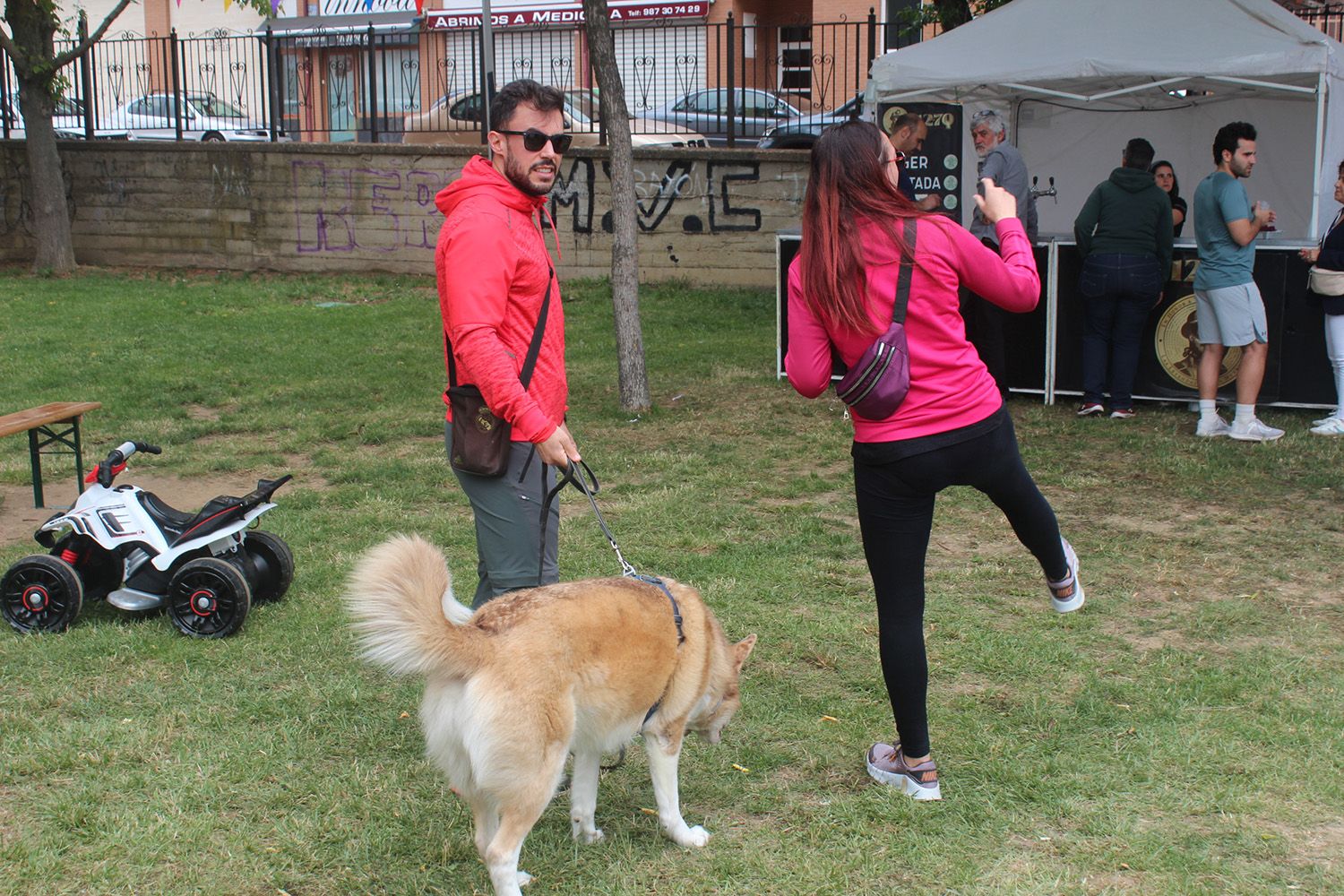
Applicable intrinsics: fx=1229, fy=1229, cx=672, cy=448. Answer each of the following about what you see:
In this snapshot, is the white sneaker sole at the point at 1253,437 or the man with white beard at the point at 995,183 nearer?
the white sneaker sole at the point at 1253,437

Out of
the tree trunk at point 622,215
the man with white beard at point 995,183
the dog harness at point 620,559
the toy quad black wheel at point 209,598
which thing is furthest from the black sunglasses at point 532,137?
the man with white beard at point 995,183

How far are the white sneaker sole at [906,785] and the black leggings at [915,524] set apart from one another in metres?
0.10

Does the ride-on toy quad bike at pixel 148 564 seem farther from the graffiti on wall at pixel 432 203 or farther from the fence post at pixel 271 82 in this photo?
the fence post at pixel 271 82

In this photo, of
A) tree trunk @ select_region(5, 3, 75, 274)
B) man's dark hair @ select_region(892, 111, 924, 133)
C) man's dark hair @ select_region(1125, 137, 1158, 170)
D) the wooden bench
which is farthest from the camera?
tree trunk @ select_region(5, 3, 75, 274)

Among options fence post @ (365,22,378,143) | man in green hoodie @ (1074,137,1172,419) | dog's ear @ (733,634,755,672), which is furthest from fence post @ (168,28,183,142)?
dog's ear @ (733,634,755,672)

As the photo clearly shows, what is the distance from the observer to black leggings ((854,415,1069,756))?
341cm

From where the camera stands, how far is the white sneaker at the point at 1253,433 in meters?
8.36

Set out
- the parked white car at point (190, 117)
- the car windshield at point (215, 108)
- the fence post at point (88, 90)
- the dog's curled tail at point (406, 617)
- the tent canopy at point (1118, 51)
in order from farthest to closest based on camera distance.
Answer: the car windshield at point (215, 108) < the parked white car at point (190, 117) < the fence post at point (88, 90) < the tent canopy at point (1118, 51) < the dog's curled tail at point (406, 617)

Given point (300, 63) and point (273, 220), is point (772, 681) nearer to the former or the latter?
point (273, 220)

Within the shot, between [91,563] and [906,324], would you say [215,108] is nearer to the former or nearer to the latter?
[91,563]

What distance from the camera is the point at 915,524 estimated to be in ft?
11.6

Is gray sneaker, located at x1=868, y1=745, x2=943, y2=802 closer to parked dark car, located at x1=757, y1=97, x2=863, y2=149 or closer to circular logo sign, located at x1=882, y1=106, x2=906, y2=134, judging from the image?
circular logo sign, located at x1=882, y1=106, x2=906, y2=134

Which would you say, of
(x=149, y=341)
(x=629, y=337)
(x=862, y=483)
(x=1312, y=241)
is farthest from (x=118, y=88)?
(x=862, y=483)

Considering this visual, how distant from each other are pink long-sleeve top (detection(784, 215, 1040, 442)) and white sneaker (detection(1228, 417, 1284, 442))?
5.71m
